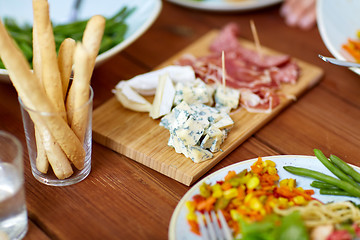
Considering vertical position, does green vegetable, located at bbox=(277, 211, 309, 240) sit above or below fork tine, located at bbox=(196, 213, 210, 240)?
above

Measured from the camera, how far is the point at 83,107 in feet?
4.71

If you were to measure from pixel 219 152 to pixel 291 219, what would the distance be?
1.67ft

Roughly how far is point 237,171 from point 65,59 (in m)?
0.66

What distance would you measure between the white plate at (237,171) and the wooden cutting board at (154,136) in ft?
0.32

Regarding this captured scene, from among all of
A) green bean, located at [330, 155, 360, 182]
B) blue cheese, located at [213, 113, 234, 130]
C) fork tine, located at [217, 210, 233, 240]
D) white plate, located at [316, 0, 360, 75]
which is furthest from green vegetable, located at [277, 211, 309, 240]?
white plate, located at [316, 0, 360, 75]

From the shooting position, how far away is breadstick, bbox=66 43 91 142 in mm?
1321

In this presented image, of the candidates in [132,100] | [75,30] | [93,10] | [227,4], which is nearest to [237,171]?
[132,100]

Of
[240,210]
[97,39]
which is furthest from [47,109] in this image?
[240,210]

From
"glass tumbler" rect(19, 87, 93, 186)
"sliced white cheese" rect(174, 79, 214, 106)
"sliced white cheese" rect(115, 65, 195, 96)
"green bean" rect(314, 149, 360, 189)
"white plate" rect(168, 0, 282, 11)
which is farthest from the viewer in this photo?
"white plate" rect(168, 0, 282, 11)

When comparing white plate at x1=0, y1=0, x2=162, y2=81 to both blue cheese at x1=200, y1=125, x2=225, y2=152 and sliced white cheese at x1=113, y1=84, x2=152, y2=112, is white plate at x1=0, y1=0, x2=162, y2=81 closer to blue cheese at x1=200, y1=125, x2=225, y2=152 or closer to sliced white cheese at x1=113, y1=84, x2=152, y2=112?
sliced white cheese at x1=113, y1=84, x2=152, y2=112

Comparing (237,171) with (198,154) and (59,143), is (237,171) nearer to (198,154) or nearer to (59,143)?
(198,154)

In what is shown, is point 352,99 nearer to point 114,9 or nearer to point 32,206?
point 114,9

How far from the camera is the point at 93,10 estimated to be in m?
2.35

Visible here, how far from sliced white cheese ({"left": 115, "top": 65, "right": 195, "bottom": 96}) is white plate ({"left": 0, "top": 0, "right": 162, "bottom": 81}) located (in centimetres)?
25
